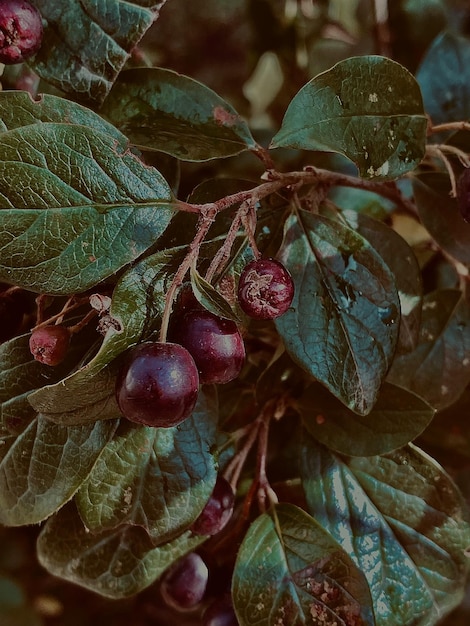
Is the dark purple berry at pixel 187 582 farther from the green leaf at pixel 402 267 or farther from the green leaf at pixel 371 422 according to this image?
the green leaf at pixel 402 267

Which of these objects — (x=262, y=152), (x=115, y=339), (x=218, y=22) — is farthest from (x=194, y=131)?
(x=218, y=22)

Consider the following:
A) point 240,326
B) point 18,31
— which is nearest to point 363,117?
point 240,326

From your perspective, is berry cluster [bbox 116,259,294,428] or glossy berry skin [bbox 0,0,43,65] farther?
glossy berry skin [bbox 0,0,43,65]

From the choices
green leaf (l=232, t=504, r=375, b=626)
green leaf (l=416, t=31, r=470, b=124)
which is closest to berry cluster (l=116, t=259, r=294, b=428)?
green leaf (l=232, t=504, r=375, b=626)

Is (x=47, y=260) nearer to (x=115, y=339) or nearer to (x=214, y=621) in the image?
(x=115, y=339)

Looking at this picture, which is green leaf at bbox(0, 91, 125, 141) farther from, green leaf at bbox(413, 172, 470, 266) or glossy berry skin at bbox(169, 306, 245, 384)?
green leaf at bbox(413, 172, 470, 266)
